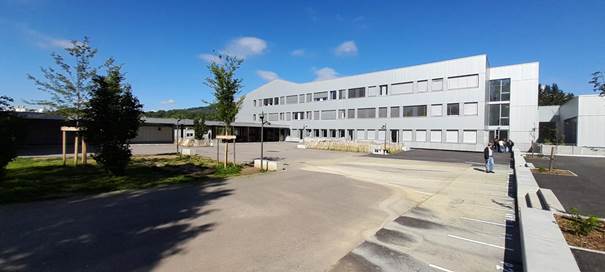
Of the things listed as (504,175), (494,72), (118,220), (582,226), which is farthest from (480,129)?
(118,220)

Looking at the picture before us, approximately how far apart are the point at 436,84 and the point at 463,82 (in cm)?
326

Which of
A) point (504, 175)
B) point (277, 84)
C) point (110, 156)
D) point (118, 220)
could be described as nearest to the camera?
point (118, 220)

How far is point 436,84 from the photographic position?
126ft

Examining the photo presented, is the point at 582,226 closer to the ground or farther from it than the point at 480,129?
closer to the ground

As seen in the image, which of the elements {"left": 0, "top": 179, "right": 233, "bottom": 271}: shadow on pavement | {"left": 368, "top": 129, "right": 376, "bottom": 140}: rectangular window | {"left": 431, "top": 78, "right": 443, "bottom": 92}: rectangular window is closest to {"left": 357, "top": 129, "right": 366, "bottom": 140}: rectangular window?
{"left": 368, "top": 129, "right": 376, "bottom": 140}: rectangular window

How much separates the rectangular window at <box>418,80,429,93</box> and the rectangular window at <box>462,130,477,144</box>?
25.0 feet

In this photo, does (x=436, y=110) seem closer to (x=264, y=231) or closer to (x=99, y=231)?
(x=264, y=231)

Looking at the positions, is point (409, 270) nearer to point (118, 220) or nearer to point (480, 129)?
point (118, 220)

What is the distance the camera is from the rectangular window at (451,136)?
36719 mm

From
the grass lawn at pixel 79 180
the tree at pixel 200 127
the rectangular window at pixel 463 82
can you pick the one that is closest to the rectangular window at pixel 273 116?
the tree at pixel 200 127

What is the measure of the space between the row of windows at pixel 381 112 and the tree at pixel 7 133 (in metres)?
39.6

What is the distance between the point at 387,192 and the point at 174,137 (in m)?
38.6

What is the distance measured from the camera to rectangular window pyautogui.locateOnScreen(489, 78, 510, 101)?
35938 millimetres

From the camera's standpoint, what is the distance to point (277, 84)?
5944 centimetres
